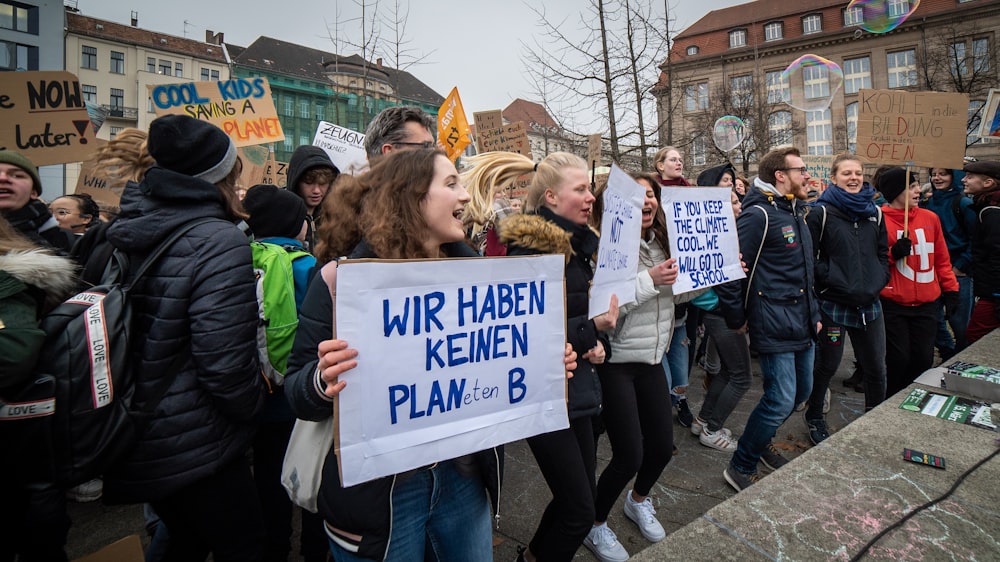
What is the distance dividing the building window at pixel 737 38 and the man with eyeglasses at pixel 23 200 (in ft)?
147

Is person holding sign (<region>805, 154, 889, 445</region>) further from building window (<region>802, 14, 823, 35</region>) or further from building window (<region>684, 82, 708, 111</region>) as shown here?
building window (<region>802, 14, 823, 35</region>)

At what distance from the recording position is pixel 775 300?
3.22 meters

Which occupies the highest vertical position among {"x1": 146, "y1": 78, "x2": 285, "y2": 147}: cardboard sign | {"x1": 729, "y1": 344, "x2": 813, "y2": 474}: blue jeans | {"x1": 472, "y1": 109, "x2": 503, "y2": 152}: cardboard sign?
{"x1": 472, "y1": 109, "x2": 503, "y2": 152}: cardboard sign

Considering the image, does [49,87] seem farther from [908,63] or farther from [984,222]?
[908,63]

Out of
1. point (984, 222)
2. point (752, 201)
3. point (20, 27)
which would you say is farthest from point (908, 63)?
point (20, 27)

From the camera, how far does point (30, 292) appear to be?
5.11 feet

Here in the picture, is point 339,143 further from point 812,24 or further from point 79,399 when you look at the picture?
point 812,24

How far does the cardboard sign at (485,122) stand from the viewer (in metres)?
7.76

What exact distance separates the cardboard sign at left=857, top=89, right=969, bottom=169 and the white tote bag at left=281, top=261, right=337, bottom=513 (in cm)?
525

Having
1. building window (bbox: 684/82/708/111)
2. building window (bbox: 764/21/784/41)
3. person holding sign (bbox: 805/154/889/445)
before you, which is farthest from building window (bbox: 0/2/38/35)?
building window (bbox: 764/21/784/41)

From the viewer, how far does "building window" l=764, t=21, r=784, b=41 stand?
1577 inches

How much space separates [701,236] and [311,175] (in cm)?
258

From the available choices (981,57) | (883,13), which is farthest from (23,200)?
(981,57)

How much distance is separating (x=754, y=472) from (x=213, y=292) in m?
3.46
